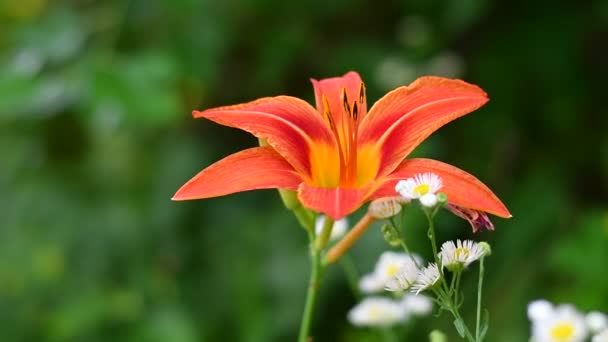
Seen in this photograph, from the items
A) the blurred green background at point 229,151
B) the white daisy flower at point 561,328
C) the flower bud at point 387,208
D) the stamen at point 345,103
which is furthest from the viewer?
the blurred green background at point 229,151

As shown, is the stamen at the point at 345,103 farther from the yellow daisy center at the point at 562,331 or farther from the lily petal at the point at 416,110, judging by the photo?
the yellow daisy center at the point at 562,331

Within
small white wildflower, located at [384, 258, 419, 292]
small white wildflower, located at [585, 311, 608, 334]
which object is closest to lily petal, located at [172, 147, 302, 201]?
small white wildflower, located at [384, 258, 419, 292]

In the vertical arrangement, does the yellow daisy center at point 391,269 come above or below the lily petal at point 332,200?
below

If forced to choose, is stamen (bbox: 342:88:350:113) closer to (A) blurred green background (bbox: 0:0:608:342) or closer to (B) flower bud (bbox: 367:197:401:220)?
(B) flower bud (bbox: 367:197:401:220)

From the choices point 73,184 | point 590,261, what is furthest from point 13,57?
point 590,261

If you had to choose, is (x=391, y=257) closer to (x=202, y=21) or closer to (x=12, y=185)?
(x=202, y=21)

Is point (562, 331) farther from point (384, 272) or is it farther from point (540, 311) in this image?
point (384, 272)

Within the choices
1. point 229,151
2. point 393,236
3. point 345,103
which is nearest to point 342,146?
point 345,103

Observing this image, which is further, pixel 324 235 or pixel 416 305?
pixel 416 305

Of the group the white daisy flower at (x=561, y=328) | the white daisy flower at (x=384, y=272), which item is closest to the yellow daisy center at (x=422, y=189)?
the white daisy flower at (x=561, y=328)
